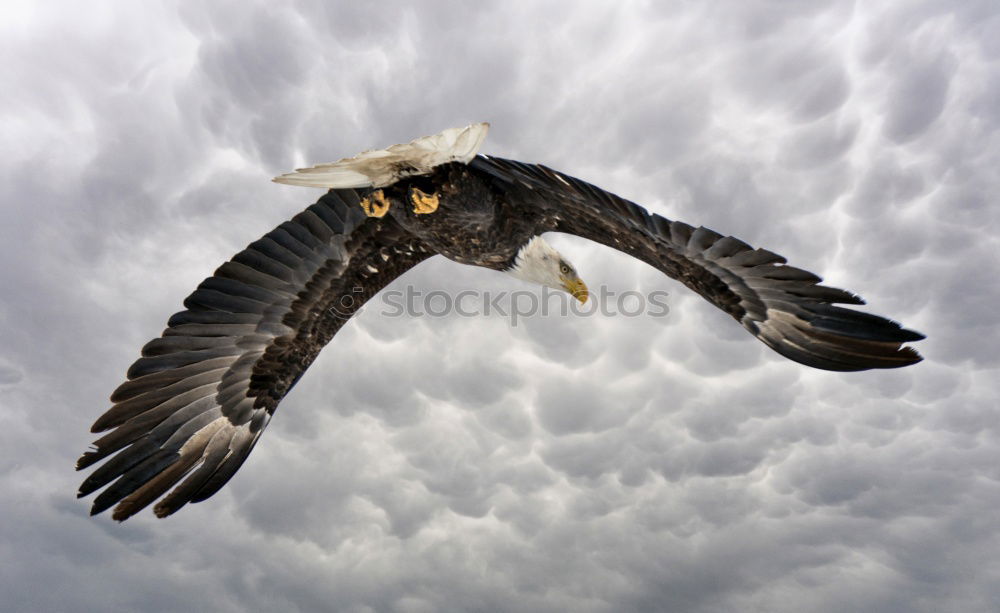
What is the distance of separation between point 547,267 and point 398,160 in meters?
1.60

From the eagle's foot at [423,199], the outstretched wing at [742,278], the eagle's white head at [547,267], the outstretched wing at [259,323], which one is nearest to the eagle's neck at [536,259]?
the eagle's white head at [547,267]

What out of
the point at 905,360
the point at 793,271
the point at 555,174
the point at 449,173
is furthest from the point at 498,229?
the point at 905,360

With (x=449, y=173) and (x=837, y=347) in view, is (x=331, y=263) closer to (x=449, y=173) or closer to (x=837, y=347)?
(x=449, y=173)

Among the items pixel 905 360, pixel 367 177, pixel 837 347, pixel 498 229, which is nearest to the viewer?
pixel 905 360

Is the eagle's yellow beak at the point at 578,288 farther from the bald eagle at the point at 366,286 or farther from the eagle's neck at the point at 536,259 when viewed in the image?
the eagle's neck at the point at 536,259

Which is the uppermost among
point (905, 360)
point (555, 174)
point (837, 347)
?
point (555, 174)

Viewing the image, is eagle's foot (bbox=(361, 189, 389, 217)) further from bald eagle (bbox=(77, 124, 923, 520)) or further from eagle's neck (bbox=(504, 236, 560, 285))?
eagle's neck (bbox=(504, 236, 560, 285))

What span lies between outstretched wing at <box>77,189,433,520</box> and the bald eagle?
0.04ft

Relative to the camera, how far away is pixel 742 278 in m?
4.93

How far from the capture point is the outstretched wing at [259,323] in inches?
232

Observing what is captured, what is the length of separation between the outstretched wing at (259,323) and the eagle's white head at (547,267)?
1074mm

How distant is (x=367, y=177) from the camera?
5219 mm

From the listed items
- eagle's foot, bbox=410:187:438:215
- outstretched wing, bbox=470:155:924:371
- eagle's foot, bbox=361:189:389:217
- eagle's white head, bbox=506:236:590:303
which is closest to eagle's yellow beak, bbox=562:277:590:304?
eagle's white head, bbox=506:236:590:303

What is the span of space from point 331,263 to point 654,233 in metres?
3.15
